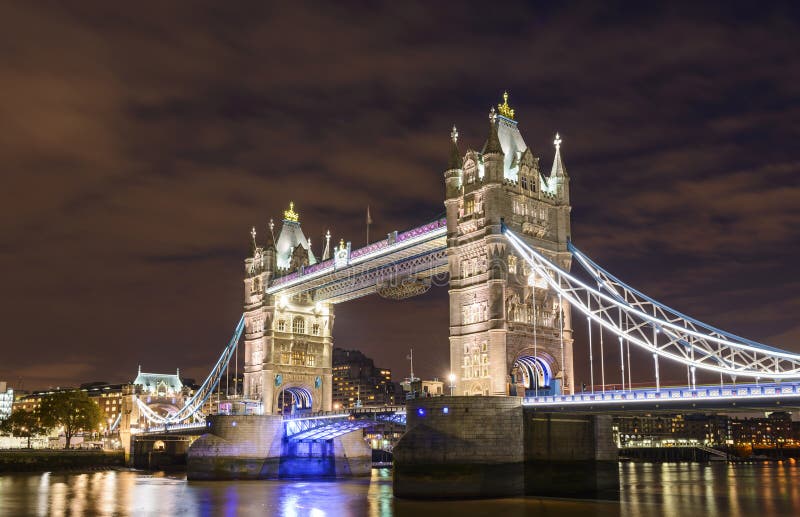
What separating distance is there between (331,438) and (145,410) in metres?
44.6

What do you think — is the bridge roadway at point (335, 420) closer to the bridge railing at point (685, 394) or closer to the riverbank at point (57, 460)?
the bridge railing at point (685, 394)

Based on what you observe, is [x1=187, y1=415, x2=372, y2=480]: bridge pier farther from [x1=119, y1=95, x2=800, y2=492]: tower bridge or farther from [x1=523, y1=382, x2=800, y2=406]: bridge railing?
[x1=523, y1=382, x2=800, y2=406]: bridge railing

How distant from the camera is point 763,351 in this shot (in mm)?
38938

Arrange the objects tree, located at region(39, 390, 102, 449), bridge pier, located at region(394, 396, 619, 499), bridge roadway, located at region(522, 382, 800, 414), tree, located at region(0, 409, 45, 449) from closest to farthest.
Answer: bridge roadway, located at region(522, 382, 800, 414)
bridge pier, located at region(394, 396, 619, 499)
tree, located at region(39, 390, 102, 449)
tree, located at region(0, 409, 45, 449)

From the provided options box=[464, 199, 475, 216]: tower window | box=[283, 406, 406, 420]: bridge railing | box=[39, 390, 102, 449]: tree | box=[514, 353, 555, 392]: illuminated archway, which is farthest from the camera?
box=[39, 390, 102, 449]: tree

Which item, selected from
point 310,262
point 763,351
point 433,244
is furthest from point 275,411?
point 763,351

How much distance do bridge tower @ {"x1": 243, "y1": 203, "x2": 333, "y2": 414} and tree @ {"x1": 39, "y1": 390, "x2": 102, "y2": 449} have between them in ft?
148

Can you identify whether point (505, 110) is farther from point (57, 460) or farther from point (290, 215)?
point (57, 460)

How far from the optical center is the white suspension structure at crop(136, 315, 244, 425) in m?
88.4

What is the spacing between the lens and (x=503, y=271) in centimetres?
5234

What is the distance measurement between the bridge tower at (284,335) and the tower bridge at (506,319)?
800 millimetres

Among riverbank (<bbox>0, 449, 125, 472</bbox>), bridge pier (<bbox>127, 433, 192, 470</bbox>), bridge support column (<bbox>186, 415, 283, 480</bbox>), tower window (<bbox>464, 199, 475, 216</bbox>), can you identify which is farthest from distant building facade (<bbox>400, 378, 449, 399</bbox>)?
riverbank (<bbox>0, 449, 125, 472</bbox>)

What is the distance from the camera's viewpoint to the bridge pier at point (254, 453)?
70250mm

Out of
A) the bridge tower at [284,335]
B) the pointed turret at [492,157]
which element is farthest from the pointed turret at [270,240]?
the pointed turret at [492,157]
